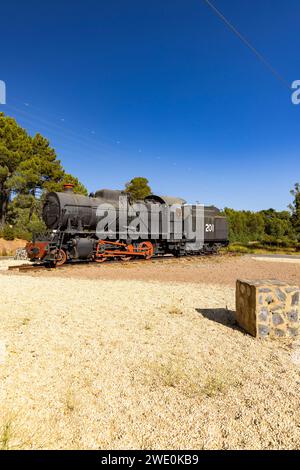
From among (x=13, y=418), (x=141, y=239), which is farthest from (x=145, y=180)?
(x=13, y=418)

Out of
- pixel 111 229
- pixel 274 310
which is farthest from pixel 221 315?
pixel 111 229

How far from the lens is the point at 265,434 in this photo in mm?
2652

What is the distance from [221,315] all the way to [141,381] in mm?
3362

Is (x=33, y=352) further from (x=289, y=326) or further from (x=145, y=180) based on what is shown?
(x=145, y=180)

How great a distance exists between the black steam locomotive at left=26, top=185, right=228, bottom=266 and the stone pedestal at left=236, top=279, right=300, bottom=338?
1045 centimetres

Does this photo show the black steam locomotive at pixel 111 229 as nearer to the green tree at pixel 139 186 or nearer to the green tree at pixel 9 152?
the green tree at pixel 9 152

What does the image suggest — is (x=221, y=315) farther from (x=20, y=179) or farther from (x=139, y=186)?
(x=139, y=186)

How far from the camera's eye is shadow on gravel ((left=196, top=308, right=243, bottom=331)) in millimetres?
5910

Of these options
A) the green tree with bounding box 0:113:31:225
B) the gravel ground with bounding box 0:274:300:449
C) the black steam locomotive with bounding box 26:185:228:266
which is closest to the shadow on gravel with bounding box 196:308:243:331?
the gravel ground with bounding box 0:274:300:449

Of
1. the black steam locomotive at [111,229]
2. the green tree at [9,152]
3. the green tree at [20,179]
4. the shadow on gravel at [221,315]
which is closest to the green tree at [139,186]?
the green tree at [20,179]

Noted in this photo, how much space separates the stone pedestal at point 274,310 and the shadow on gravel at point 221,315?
628 millimetres

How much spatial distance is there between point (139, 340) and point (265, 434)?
256cm

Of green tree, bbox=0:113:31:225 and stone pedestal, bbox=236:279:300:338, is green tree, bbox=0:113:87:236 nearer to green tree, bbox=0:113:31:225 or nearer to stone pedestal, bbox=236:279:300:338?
green tree, bbox=0:113:31:225

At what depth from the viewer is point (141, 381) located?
142 inches
